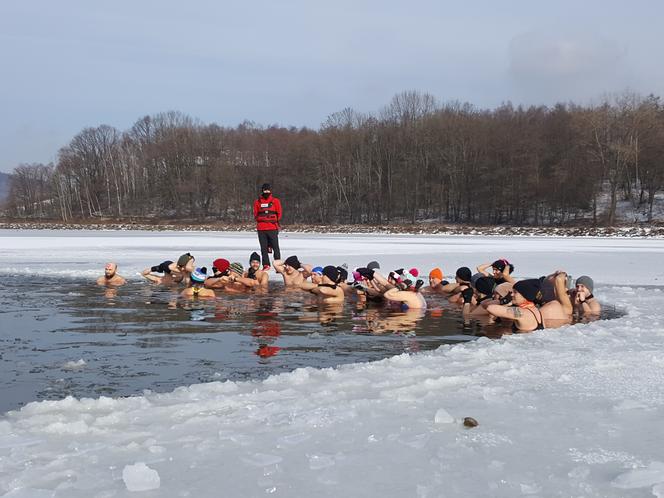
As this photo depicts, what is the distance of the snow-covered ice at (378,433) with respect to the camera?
272cm

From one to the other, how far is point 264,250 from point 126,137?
76329mm

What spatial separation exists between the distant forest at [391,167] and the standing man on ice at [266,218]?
123ft

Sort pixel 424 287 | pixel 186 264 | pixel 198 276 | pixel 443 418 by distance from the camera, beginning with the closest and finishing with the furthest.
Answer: pixel 443 418 → pixel 198 276 → pixel 424 287 → pixel 186 264

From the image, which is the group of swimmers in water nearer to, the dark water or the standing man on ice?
the dark water

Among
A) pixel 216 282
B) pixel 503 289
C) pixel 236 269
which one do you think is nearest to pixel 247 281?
pixel 236 269

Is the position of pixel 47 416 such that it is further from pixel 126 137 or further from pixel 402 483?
pixel 126 137

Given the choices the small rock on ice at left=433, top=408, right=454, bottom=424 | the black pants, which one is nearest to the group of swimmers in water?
the black pants

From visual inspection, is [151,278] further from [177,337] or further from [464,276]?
[464,276]

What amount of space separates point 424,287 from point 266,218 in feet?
11.7

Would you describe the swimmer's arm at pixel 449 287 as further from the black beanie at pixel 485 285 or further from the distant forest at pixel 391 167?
the distant forest at pixel 391 167

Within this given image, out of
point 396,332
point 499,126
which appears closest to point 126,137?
point 499,126

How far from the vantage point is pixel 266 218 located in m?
12.4

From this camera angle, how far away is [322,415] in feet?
12.2

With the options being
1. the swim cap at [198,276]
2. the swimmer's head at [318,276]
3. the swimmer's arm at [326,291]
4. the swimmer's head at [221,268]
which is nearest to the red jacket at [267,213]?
the swimmer's head at [221,268]
